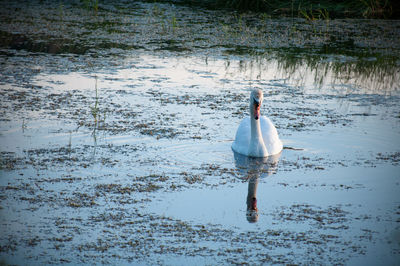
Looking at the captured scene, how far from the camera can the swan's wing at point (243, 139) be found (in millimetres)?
6863

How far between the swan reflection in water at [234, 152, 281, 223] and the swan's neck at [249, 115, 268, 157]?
0.07 m

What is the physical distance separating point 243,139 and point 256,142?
0.18 meters

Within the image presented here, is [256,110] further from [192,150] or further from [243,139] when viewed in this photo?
[192,150]

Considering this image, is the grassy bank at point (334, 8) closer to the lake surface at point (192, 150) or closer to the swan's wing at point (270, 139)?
the lake surface at point (192, 150)

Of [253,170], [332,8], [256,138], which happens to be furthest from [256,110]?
[332,8]

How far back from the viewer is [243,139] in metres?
6.92

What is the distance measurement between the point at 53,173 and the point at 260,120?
267cm

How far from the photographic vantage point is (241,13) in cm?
1689

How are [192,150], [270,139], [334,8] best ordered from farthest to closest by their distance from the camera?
[334,8] → [270,139] → [192,150]

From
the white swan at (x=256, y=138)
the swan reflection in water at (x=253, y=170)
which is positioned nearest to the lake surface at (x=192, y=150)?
the swan reflection in water at (x=253, y=170)

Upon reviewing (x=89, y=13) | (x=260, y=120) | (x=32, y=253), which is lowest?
(x=32, y=253)

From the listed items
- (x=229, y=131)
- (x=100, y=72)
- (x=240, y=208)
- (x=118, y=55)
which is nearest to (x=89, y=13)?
(x=118, y=55)

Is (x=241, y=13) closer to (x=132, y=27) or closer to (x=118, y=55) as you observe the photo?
(x=132, y=27)

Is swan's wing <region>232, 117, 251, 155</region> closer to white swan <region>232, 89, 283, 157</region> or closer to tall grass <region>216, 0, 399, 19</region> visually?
white swan <region>232, 89, 283, 157</region>
